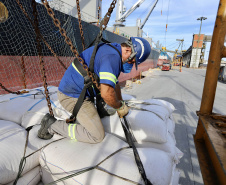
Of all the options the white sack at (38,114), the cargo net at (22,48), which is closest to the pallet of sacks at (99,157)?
the white sack at (38,114)

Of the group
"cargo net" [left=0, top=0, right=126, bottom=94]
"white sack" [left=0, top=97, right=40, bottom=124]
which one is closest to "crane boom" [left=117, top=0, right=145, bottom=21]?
"cargo net" [left=0, top=0, right=126, bottom=94]

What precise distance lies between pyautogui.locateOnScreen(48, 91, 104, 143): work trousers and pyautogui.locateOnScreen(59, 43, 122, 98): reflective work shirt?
0.15 m

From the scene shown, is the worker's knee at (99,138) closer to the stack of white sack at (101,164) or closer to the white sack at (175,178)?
the stack of white sack at (101,164)

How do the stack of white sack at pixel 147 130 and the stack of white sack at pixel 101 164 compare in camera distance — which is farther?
the stack of white sack at pixel 147 130

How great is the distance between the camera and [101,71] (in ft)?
4.84

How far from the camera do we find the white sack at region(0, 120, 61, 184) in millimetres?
1338

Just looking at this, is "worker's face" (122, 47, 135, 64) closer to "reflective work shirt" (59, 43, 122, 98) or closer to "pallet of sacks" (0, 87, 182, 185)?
"reflective work shirt" (59, 43, 122, 98)

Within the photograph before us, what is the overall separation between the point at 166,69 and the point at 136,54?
67.6ft

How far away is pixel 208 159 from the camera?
111cm

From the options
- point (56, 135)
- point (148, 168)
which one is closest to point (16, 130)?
point (56, 135)

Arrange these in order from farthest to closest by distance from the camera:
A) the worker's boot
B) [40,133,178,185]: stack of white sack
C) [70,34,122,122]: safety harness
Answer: the worker's boot, [70,34,122,122]: safety harness, [40,133,178,185]: stack of white sack

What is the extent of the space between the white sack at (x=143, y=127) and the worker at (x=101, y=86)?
277 mm

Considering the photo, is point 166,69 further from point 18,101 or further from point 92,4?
point 18,101

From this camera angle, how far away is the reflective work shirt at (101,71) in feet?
4.80
